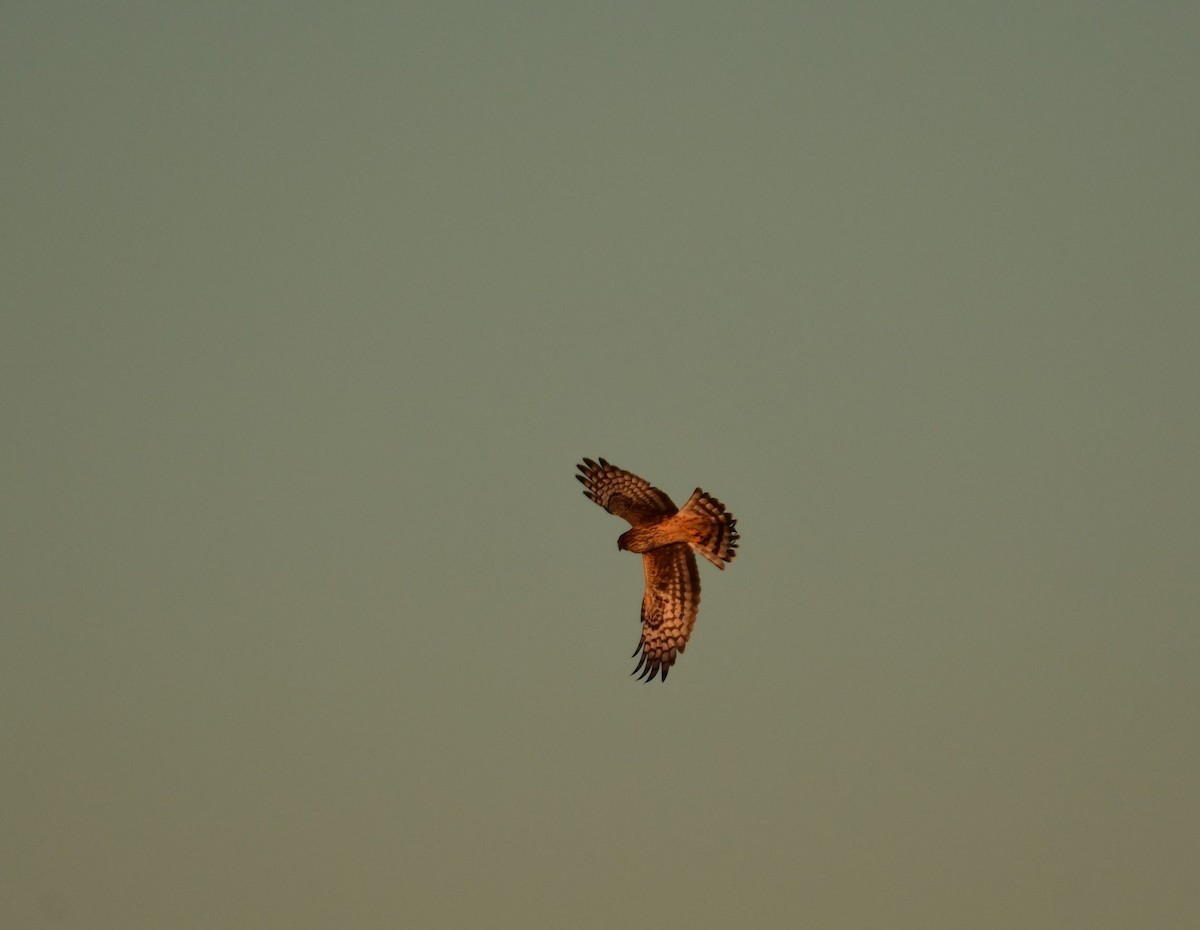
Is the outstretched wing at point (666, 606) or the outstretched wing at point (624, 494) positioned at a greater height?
the outstretched wing at point (624, 494)

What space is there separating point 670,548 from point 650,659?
5.32 feet

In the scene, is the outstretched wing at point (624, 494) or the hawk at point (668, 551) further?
the outstretched wing at point (624, 494)

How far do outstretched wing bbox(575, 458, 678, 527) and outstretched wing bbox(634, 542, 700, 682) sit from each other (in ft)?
2.10

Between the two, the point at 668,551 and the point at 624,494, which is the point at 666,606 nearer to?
the point at 668,551

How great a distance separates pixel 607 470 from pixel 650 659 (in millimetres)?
3146

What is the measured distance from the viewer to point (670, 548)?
1054 inches

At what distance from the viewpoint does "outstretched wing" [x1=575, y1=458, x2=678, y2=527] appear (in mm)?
27344

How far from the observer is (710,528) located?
26.0m

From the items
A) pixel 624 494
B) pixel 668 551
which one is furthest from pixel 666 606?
pixel 624 494

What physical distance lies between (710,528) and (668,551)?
3.29 feet

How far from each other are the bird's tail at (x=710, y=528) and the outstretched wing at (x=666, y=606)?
662 mm

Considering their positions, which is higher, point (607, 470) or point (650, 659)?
point (607, 470)

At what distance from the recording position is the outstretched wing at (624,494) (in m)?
27.3

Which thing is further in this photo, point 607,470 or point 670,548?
point 607,470
